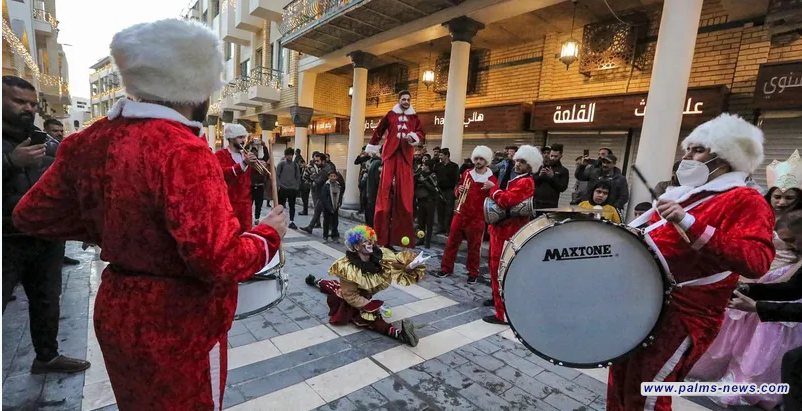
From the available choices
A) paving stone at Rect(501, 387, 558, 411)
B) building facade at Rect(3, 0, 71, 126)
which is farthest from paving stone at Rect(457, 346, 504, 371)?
building facade at Rect(3, 0, 71, 126)

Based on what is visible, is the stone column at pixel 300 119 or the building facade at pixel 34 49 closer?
the building facade at pixel 34 49

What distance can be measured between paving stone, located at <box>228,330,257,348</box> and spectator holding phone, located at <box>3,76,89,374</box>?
104cm

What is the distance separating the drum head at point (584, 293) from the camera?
1.89 metres

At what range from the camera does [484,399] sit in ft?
9.10

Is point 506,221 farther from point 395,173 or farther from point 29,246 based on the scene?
point 29,246

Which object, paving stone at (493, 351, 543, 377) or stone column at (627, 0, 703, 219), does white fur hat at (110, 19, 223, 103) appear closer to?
paving stone at (493, 351, 543, 377)

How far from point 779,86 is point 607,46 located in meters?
3.30

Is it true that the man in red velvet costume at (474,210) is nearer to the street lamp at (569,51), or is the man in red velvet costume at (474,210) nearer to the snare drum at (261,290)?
the snare drum at (261,290)

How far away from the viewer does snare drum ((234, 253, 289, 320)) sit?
1834mm

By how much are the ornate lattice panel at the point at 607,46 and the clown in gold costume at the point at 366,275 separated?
7.48 metres

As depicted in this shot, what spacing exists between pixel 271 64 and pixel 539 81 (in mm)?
13074

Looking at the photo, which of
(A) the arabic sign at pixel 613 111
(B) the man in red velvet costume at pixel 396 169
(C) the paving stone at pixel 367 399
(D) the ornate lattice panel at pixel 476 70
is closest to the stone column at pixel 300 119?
(D) the ornate lattice panel at pixel 476 70

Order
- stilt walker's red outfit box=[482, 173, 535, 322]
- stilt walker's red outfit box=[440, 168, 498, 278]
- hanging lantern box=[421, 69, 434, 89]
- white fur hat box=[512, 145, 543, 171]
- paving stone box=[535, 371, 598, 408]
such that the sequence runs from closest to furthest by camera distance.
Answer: paving stone box=[535, 371, 598, 408]
stilt walker's red outfit box=[482, 173, 535, 322]
white fur hat box=[512, 145, 543, 171]
stilt walker's red outfit box=[440, 168, 498, 278]
hanging lantern box=[421, 69, 434, 89]

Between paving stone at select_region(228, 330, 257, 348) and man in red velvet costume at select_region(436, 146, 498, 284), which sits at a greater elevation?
man in red velvet costume at select_region(436, 146, 498, 284)
